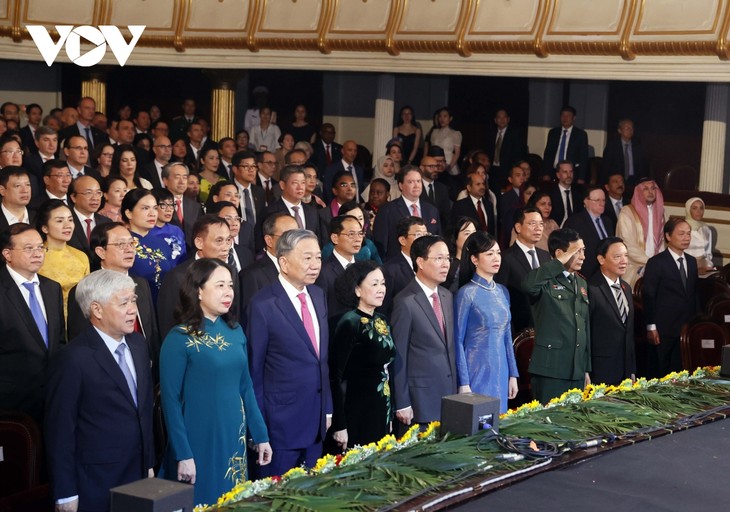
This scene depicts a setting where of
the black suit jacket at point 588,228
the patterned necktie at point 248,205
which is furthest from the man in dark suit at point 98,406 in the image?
the black suit jacket at point 588,228

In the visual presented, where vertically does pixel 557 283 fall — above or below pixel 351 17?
below

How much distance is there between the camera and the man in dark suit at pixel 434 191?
393 inches

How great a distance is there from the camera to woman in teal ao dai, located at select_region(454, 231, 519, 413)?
18.5 feet

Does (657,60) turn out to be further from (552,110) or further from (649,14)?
(552,110)

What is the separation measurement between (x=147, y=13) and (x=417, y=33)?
3332 mm

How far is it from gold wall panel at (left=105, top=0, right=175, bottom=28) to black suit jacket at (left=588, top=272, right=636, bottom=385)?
7935 mm

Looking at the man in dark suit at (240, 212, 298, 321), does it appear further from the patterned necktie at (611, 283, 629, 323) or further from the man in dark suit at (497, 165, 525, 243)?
the man in dark suit at (497, 165, 525, 243)

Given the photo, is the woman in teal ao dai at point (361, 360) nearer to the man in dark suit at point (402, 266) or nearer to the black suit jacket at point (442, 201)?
the man in dark suit at point (402, 266)

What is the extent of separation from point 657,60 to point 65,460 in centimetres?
827

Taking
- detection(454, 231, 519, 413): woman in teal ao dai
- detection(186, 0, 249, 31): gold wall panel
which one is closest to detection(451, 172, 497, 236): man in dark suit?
detection(454, 231, 519, 413): woman in teal ao dai

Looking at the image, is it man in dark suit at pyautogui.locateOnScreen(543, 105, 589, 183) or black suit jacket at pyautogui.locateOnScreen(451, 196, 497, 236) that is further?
man in dark suit at pyautogui.locateOnScreen(543, 105, 589, 183)

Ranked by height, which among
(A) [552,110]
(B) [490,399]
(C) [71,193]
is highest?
(A) [552,110]

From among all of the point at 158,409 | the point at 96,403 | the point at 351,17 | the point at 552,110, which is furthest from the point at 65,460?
the point at 552,110

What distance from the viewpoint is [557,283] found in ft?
20.0
